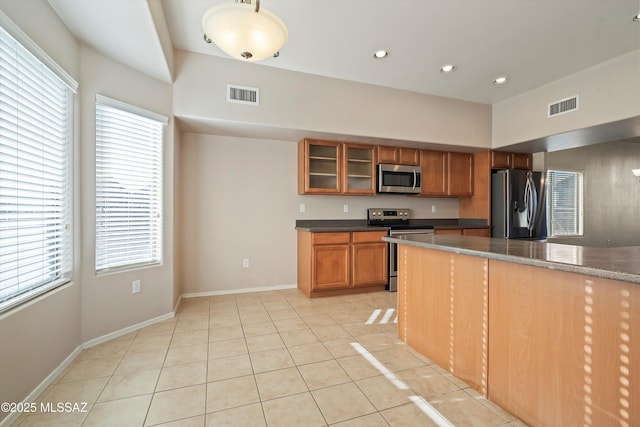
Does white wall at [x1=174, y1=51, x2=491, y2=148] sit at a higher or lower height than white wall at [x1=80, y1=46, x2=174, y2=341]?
higher

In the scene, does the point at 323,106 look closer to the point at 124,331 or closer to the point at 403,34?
the point at 403,34

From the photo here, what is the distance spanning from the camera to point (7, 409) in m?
1.53

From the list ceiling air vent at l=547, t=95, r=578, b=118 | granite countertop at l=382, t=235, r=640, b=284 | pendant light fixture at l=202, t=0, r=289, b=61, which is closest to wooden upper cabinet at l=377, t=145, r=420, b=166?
ceiling air vent at l=547, t=95, r=578, b=118

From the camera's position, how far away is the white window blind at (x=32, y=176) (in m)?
1.59

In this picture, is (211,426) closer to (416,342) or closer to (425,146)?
(416,342)

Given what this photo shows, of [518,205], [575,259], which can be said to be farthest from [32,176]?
[518,205]

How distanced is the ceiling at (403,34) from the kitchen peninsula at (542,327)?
199 centimetres

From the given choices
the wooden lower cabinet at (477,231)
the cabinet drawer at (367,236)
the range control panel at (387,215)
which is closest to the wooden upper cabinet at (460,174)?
the wooden lower cabinet at (477,231)

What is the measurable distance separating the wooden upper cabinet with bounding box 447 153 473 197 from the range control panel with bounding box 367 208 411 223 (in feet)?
2.58

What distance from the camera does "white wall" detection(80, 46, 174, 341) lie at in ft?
7.81

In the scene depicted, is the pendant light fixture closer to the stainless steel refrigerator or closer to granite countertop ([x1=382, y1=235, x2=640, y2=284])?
granite countertop ([x1=382, y1=235, x2=640, y2=284])

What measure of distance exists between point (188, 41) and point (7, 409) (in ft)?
10.2

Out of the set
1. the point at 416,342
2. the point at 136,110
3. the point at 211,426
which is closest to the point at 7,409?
the point at 211,426

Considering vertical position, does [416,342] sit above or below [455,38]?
below
